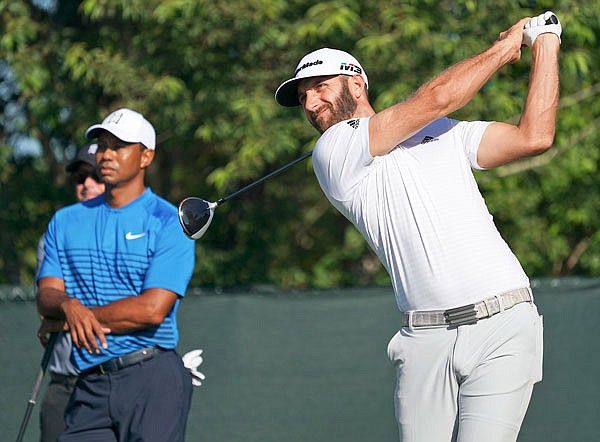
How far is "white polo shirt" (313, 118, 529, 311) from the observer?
371 centimetres

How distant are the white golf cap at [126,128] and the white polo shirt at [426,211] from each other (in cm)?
160

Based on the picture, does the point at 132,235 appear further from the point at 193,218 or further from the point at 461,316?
the point at 461,316

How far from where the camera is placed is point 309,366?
6.86m

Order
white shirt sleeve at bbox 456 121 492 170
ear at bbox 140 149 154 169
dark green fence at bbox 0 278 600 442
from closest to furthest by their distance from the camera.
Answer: white shirt sleeve at bbox 456 121 492 170 → ear at bbox 140 149 154 169 → dark green fence at bbox 0 278 600 442

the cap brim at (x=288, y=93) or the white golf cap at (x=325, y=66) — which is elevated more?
the white golf cap at (x=325, y=66)

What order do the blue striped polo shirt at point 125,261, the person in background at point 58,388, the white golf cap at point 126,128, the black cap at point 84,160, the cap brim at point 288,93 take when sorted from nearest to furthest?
the cap brim at point 288,93 → the blue striped polo shirt at point 125,261 → the white golf cap at point 126,128 → the person in background at point 58,388 → the black cap at point 84,160

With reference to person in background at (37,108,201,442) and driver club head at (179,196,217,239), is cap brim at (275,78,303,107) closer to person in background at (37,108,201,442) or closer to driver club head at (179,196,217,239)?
driver club head at (179,196,217,239)

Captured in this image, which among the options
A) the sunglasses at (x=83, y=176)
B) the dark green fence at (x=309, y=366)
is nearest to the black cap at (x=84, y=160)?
the sunglasses at (x=83, y=176)

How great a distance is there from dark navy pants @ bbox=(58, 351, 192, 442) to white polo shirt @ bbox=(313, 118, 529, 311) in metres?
1.42

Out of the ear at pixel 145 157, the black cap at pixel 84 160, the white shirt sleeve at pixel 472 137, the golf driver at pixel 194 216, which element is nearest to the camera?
the white shirt sleeve at pixel 472 137

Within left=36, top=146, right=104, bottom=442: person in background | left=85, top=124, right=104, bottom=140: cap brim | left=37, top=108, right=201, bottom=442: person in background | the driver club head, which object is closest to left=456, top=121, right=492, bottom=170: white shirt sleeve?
the driver club head

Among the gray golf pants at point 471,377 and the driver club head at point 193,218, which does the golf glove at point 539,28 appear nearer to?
the gray golf pants at point 471,377

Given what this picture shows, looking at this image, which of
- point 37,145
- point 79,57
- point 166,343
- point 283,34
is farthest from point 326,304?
point 37,145

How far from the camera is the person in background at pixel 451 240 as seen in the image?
3.65 meters
